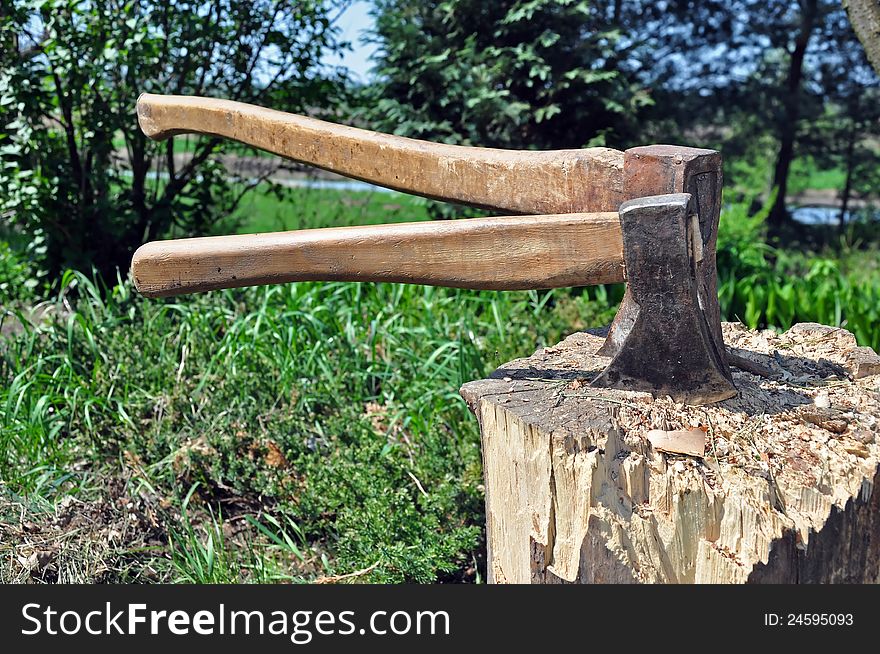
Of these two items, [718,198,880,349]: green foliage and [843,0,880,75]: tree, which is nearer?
[843,0,880,75]: tree

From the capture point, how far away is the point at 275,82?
15.3 ft

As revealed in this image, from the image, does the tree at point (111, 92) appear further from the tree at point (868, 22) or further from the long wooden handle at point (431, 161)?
the tree at point (868, 22)

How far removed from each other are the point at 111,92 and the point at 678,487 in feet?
12.2

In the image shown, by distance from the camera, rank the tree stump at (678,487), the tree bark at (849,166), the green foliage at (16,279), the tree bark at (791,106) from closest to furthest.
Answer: the tree stump at (678,487), the green foliage at (16,279), the tree bark at (791,106), the tree bark at (849,166)

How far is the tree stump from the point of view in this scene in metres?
1.50

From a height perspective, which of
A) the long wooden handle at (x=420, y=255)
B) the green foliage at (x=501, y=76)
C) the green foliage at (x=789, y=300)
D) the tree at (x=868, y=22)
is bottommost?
the green foliage at (x=789, y=300)

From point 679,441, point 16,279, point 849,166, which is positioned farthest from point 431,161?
point 849,166

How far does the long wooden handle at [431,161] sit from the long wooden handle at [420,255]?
20 cm

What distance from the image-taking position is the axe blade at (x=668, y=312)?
157 centimetres

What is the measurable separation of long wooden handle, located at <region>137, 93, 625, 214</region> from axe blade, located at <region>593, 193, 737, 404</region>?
23cm

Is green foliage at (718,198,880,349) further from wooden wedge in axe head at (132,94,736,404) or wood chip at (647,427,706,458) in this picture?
wood chip at (647,427,706,458)

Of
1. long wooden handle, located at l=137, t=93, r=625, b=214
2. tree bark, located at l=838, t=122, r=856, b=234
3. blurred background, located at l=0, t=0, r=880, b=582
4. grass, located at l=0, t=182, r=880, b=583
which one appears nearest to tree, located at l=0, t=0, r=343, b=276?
blurred background, located at l=0, t=0, r=880, b=582

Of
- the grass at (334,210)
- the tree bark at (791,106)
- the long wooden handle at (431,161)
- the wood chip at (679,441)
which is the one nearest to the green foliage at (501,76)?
the grass at (334,210)

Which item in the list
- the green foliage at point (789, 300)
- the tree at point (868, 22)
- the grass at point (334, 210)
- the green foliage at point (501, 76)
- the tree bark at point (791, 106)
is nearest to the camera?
the tree at point (868, 22)
